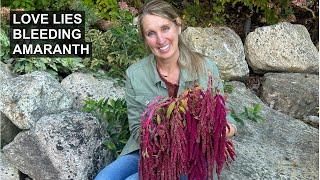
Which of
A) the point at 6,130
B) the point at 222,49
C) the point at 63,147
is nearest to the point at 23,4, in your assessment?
the point at 6,130

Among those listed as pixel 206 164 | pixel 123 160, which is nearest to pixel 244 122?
pixel 123 160

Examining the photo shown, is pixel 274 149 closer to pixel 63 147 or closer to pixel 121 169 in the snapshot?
pixel 121 169

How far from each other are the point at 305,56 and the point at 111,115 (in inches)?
76.9

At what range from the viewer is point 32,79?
128 inches

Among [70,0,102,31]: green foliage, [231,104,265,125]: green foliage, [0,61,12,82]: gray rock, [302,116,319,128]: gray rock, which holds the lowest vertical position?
[302,116,319,128]: gray rock

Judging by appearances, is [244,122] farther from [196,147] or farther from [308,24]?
[308,24]

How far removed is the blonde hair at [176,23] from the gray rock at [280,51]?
182 cm

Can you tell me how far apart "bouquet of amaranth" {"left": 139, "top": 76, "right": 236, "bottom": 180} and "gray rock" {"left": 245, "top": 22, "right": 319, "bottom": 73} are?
7.84 feet

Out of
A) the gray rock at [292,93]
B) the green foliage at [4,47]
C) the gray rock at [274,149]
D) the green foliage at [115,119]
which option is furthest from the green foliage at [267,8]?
the green foliage at [115,119]

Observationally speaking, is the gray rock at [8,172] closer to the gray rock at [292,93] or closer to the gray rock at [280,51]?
the gray rock at [292,93]

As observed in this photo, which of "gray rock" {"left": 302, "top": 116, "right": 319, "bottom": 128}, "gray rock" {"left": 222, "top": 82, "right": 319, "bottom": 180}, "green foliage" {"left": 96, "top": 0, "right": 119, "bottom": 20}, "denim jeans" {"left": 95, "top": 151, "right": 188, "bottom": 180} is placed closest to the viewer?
"denim jeans" {"left": 95, "top": 151, "right": 188, "bottom": 180}

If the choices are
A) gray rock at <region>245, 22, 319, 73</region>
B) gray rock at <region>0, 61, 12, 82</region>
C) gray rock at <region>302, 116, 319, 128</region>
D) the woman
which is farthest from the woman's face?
gray rock at <region>245, 22, 319, 73</region>

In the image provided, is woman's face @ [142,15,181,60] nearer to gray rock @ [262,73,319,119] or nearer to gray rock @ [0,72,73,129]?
gray rock @ [0,72,73,129]

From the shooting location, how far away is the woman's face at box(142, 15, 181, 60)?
2484 mm
